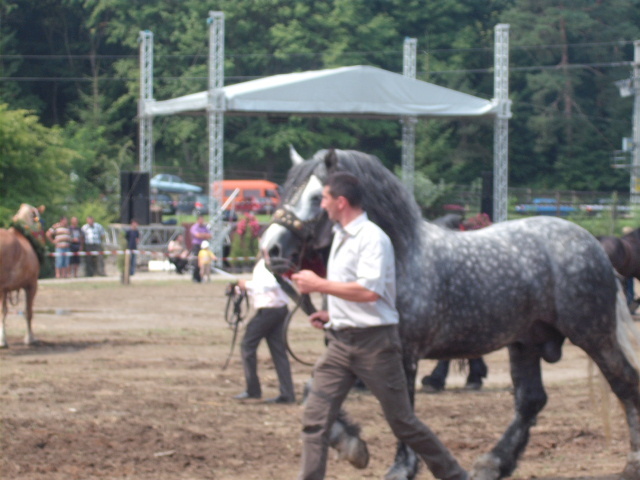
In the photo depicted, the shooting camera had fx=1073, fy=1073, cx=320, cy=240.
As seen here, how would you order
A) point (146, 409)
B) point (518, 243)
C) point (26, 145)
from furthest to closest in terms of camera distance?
point (26, 145), point (146, 409), point (518, 243)

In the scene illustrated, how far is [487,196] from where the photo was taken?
92.8 ft

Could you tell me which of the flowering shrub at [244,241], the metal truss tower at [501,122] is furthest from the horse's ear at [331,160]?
the metal truss tower at [501,122]

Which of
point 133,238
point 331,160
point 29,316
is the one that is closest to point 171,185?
point 133,238

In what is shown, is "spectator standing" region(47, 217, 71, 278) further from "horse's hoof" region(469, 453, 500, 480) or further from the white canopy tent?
"horse's hoof" region(469, 453, 500, 480)

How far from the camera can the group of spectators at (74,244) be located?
26.8 meters

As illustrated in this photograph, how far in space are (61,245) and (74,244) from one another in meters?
1.00

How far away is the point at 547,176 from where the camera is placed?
6062cm

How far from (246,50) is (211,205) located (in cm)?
3273

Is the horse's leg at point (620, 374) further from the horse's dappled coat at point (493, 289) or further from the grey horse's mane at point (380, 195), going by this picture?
the grey horse's mane at point (380, 195)

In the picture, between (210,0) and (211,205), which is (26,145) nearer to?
(211,205)

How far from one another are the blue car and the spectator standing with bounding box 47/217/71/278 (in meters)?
24.8

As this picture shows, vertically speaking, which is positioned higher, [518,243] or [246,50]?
[246,50]

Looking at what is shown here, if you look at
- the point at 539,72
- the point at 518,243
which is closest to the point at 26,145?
the point at 518,243

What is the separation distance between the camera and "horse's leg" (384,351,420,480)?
6.36 meters
